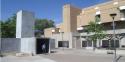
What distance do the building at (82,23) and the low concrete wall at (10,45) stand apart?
59.3ft

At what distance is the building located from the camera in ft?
144

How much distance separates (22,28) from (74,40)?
20.5 meters

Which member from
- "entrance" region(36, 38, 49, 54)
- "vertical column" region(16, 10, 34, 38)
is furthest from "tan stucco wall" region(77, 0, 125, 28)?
"entrance" region(36, 38, 49, 54)

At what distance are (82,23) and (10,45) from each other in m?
23.8

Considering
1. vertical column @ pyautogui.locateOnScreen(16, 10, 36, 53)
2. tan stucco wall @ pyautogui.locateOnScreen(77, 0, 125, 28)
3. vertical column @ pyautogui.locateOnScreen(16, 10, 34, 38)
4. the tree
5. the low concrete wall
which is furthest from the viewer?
tan stucco wall @ pyautogui.locateOnScreen(77, 0, 125, 28)

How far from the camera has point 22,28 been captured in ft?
124

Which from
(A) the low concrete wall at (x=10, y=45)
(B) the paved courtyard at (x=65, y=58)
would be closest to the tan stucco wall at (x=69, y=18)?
(A) the low concrete wall at (x=10, y=45)

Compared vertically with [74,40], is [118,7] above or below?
above

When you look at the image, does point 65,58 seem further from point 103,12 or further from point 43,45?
point 103,12

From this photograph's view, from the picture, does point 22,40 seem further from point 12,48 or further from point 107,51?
point 107,51

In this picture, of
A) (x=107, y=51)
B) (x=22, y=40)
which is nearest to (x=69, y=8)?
(x=22, y=40)

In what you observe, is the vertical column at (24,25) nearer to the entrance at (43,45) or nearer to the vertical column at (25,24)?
the vertical column at (25,24)

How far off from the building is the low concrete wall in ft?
59.3

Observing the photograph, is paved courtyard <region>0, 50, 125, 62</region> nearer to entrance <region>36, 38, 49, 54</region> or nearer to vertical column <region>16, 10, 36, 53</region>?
entrance <region>36, 38, 49, 54</region>
